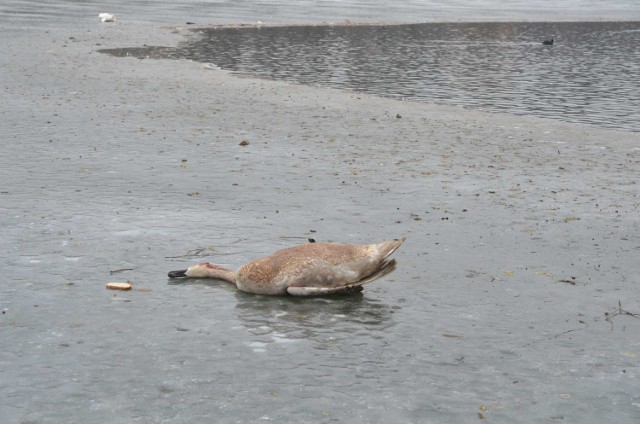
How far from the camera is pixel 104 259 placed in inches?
323

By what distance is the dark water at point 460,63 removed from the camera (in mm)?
20484

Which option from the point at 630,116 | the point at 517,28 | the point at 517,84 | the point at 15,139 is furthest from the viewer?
the point at 517,28

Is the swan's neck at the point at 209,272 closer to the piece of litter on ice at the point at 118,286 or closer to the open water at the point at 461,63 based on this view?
the piece of litter on ice at the point at 118,286

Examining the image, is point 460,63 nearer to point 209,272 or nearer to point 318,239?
point 318,239

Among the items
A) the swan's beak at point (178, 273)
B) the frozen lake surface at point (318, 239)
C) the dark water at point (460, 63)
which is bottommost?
the dark water at point (460, 63)

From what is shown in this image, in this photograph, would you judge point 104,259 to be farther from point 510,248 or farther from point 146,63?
point 146,63

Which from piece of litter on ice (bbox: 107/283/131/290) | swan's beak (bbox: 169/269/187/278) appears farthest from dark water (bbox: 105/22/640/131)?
piece of litter on ice (bbox: 107/283/131/290)

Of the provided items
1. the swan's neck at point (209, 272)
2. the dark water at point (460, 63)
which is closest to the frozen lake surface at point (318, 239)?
the swan's neck at point (209, 272)

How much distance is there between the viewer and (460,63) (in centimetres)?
2809

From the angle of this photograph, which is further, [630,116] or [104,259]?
[630,116]

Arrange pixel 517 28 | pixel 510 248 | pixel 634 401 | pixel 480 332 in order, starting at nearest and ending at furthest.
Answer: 1. pixel 634 401
2. pixel 480 332
3. pixel 510 248
4. pixel 517 28

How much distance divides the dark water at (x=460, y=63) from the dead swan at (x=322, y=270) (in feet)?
35.4

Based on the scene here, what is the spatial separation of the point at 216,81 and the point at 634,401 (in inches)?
632

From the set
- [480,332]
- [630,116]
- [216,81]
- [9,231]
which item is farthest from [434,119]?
[480,332]
